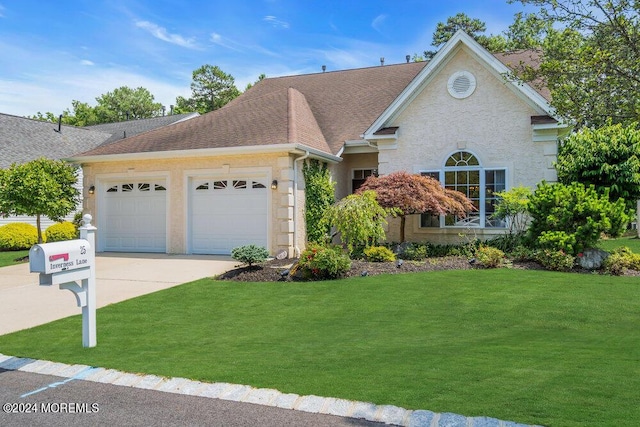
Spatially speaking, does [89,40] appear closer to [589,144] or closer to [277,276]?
[277,276]

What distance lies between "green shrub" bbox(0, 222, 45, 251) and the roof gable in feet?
46.9

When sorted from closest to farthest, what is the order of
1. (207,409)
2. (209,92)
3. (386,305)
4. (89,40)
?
(207,409), (386,305), (89,40), (209,92)

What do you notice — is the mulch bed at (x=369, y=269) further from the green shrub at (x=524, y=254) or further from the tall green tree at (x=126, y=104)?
the tall green tree at (x=126, y=104)

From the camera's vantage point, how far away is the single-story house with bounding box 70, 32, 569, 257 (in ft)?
47.1

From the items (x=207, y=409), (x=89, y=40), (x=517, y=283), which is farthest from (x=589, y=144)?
(x=89, y=40)

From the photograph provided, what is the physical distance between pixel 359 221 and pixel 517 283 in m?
3.95

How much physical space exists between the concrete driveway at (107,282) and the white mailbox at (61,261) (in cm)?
222

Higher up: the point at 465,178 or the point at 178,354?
the point at 465,178

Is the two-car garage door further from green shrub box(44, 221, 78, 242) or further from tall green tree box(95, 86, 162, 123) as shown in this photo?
tall green tree box(95, 86, 162, 123)

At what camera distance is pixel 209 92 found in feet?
141

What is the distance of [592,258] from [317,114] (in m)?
11.0

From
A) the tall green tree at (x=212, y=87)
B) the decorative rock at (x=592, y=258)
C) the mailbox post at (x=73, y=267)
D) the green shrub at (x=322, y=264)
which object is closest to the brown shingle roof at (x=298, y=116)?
the green shrub at (x=322, y=264)

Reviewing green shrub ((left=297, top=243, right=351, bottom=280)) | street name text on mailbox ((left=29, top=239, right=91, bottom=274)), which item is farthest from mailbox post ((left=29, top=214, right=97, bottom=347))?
green shrub ((left=297, top=243, right=351, bottom=280))

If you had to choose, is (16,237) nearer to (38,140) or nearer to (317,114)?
(38,140)
